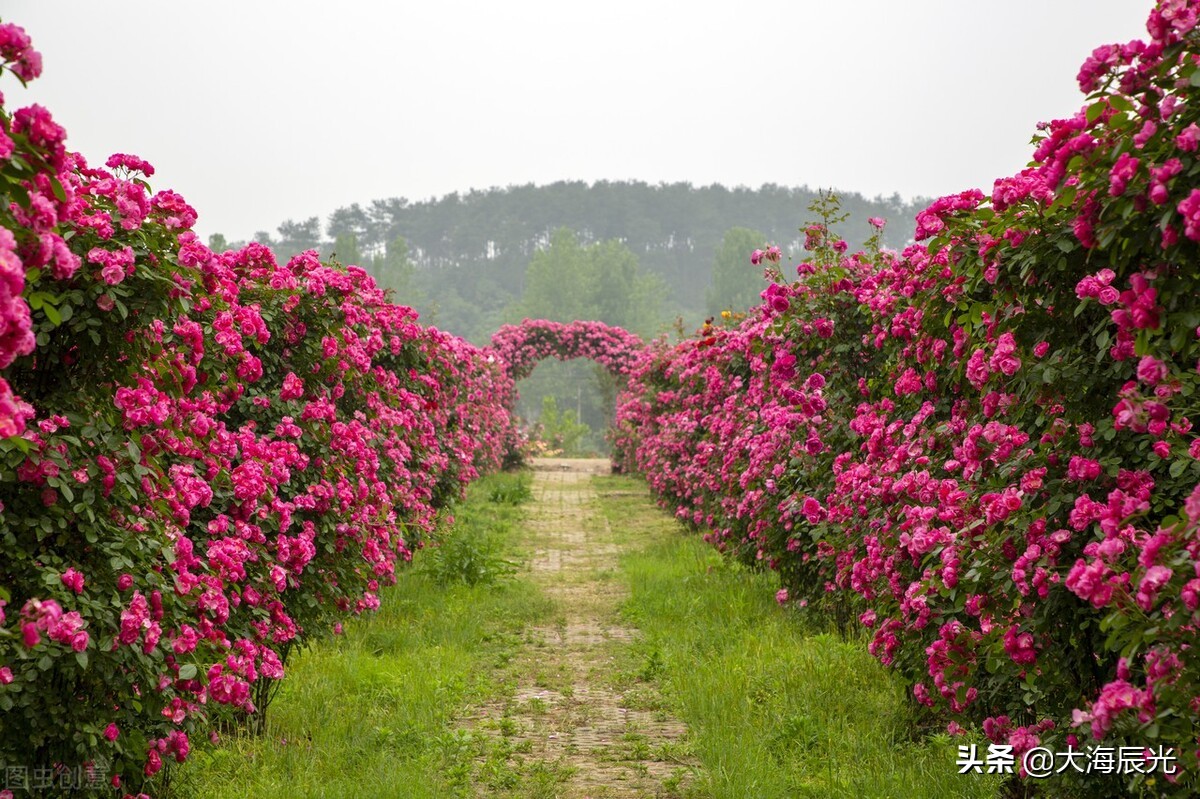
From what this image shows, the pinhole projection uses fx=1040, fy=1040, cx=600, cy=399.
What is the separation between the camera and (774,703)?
16.5 feet

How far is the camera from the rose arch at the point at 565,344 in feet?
70.7

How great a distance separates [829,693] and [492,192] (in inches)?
3132

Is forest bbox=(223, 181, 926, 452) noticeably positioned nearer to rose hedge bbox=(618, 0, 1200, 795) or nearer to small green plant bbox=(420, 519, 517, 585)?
small green plant bbox=(420, 519, 517, 585)

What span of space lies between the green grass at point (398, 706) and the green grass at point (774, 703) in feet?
2.74

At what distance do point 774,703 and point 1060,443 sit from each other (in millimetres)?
2518

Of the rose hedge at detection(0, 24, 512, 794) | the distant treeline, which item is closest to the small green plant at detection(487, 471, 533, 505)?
the rose hedge at detection(0, 24, 512, 794)

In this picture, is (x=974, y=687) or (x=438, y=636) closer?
(x=974, y=687)

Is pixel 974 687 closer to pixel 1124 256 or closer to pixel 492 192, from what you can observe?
pixel 1124 256

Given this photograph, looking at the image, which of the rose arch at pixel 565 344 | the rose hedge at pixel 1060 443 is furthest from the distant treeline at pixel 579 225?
the rose hedge at pixel 1060 443

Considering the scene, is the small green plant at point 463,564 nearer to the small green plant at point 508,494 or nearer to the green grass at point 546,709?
the green grass at point 546,709

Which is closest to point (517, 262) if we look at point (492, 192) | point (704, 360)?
point (492, 192)

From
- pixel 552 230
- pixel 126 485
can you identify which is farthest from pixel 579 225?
pixel 126 485

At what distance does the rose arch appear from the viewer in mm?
21547

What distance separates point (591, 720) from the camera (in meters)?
5.12
